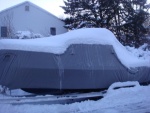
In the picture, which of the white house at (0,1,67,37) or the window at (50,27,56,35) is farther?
the window at (50,27,56,35)

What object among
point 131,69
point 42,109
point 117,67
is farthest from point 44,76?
point 131,69

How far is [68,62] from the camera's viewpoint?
260 inches

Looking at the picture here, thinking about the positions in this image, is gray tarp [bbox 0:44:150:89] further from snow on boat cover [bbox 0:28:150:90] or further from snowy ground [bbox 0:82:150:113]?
snowy ground [bbox 0:82:150:113]

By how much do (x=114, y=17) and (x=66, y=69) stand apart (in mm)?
20182

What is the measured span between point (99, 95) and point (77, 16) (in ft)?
66.6

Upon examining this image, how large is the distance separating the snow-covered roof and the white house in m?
16.4

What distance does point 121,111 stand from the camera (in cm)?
607

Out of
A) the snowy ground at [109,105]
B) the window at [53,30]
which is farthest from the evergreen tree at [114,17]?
the snowy ground at [109,105]

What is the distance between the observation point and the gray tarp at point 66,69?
6.11m

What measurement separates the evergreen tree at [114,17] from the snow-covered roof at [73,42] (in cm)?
1766

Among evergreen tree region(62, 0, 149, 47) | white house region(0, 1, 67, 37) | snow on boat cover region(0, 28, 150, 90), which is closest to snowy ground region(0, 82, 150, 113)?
snow on boat cover region(0, 28, 150, 90)

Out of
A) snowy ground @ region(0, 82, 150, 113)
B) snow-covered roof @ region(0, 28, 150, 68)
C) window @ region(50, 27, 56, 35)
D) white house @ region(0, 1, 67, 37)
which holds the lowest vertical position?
snowy ground @ region(0, 82, 150, 113)

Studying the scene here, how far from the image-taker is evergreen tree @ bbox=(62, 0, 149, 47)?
25500 millimetres

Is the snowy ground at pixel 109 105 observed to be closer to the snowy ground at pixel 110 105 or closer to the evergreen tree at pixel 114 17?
the snowy ground at pixel 110 105
